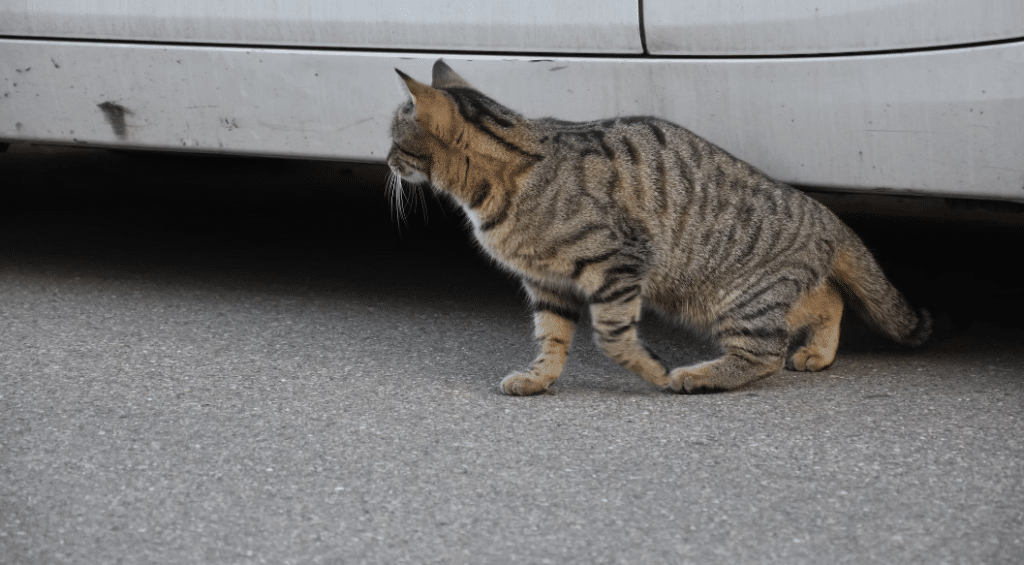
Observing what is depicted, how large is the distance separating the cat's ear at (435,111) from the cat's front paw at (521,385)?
665 millimetres

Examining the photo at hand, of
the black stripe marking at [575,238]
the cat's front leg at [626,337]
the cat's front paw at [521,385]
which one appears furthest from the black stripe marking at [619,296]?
the cat's front paw at [521,385]

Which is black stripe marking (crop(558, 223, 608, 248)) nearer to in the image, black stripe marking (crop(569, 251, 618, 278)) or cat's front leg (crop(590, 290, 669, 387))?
black stripe marking (crop(569, 251, 618, 278))

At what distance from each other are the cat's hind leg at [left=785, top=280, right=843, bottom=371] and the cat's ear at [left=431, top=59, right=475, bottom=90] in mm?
1133

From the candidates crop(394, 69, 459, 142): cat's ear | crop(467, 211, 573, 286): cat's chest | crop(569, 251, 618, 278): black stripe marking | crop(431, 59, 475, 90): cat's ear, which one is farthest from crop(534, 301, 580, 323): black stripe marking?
crop(431, 59, 475, 90): cat's ear

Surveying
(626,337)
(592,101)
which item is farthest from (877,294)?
(592,101)

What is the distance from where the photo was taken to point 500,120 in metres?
2.83

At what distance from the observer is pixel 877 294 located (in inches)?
116

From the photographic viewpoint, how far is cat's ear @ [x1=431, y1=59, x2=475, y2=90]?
2.93 m

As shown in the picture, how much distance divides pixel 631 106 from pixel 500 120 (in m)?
0.40

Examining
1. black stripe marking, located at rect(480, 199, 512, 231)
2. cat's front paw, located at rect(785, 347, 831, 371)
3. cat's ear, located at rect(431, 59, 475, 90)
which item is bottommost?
cat's front paw, located at rect(785, 347, 831, 371)

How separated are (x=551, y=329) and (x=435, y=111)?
69 centimetres

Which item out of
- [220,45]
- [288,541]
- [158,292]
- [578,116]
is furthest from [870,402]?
[158,292]

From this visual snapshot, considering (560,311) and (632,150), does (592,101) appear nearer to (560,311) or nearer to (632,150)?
(632,150)

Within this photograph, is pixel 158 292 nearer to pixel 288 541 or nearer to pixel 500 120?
pixel 500 120
